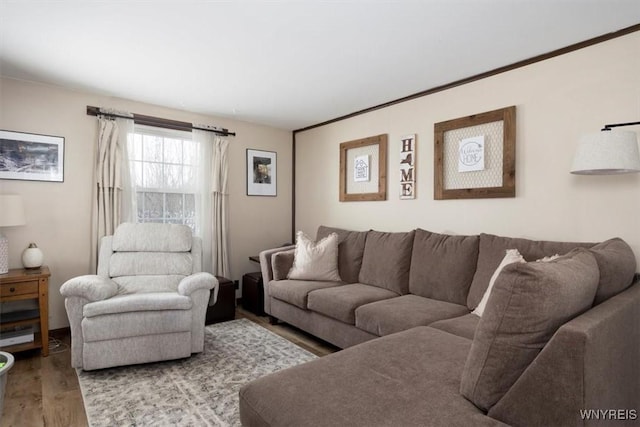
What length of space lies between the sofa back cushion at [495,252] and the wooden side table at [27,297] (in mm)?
3375

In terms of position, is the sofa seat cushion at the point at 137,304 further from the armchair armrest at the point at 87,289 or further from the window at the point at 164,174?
the window at the point at 164,174

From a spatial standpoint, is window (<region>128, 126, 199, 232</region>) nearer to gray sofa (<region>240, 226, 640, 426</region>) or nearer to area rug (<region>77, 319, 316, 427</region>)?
area rug (<region>77, 319, 316, 427</region>)

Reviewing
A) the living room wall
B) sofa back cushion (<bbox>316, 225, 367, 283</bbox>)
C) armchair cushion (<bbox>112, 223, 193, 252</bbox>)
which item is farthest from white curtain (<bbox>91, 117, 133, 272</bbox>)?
the living room wall

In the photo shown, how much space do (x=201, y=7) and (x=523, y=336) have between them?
90.1 inches

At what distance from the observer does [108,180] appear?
3520mm

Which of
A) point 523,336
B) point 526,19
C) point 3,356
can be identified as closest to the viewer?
point 523,336

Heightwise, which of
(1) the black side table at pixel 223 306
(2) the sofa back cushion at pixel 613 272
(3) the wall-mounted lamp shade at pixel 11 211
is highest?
(3) the wall-mounted lamp shade at pixel 11 211

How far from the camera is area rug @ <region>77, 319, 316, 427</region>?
2004 mm

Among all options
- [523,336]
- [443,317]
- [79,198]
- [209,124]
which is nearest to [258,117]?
[209,124]

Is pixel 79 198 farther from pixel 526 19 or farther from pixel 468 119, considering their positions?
pixel 526 19

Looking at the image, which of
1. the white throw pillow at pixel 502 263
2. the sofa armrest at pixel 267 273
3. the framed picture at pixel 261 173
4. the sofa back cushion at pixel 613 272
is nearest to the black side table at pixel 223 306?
the sofa armrest at pixel 267 273

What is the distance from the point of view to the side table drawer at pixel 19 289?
2674 millimetres

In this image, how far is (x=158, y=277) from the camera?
125 inches

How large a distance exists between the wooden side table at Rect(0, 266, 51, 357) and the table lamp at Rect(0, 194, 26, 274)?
0.37ft
